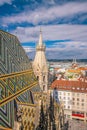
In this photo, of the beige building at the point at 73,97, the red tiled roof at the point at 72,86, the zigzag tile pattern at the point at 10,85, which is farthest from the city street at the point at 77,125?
the zigzag tile pattern at the point at 10,85

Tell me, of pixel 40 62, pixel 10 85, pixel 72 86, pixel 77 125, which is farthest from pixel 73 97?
pixel 10 85

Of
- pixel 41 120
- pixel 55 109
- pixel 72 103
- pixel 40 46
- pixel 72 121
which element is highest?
pixel 40 46

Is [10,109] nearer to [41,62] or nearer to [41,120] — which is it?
[41,120]

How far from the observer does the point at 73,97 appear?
2469 inches

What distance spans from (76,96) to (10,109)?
1766 inches

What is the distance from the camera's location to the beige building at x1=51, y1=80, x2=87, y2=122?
61.1 m

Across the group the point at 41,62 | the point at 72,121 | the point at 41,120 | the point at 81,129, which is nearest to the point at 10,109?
the point at 41,120

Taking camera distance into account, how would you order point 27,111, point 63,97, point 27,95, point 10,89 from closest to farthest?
point 27,111 → point 10,89 → point 27,95 → point 63,97

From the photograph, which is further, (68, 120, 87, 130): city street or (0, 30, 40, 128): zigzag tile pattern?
(68, 120, 87, 130): city street

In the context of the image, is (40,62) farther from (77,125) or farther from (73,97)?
(77,125)

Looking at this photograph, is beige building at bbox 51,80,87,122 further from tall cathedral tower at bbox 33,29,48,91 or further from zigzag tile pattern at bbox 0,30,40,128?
zigzag tile pattern at bbox 0,30,40,128

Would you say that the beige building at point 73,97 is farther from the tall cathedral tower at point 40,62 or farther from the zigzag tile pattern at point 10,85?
the zigzag tile pattern at point 10,85

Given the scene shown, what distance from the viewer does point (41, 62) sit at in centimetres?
4469

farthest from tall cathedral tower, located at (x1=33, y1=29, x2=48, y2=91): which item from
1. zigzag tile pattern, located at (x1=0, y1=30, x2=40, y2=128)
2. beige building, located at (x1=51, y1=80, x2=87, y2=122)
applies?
beige building, located at (x1=51, y1=80, x2=87, y2=122)
